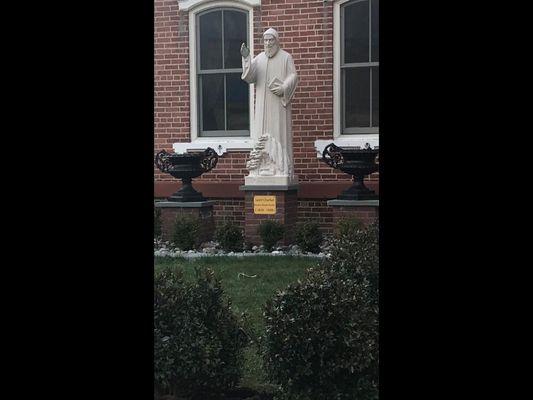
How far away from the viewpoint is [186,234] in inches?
151

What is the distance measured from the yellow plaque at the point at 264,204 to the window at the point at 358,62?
71 cm

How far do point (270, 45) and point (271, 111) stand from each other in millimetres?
955

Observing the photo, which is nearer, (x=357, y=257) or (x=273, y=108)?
(x=357, y=257)

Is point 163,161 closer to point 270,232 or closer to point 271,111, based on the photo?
point 271,111

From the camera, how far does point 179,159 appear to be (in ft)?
17.9

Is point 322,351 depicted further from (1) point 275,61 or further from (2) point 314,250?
(1) point 275,61

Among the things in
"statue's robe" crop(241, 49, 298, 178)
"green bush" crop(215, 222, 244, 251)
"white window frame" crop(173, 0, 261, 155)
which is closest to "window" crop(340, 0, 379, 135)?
"statue's robe" crop(241, 49, 298, 178)

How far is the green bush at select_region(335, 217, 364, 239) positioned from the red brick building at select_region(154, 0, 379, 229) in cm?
73

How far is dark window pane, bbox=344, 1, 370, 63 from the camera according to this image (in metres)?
5.05

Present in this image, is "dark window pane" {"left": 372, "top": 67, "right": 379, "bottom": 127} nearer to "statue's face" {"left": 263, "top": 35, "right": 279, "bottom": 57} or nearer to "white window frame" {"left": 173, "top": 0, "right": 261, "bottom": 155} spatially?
"statue's face" {"left": 263, "top": 35, "right": 279, "bottom": 57}

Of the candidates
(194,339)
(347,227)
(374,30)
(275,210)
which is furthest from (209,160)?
(194,339)

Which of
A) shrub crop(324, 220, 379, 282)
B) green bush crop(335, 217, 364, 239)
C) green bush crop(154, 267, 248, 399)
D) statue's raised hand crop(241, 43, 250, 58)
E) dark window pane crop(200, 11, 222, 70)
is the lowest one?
green bush crop(154, 267, 248, 399)
